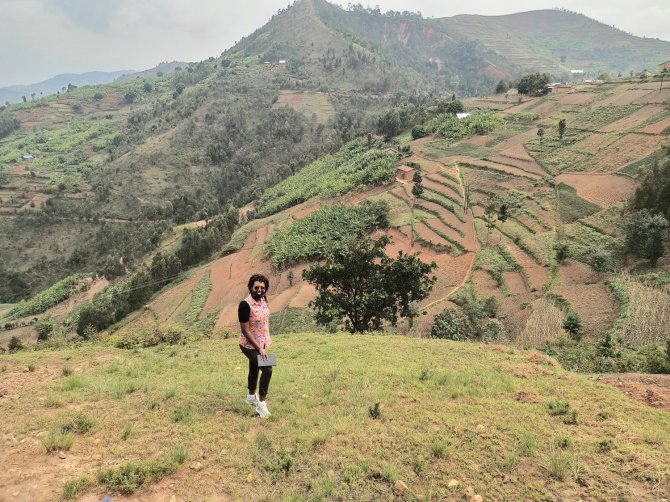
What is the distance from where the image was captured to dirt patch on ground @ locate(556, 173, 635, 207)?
40.2 m

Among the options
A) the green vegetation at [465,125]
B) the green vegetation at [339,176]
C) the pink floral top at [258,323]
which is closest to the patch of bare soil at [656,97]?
the green vegetation at [465,125]

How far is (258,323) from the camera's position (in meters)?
7.79

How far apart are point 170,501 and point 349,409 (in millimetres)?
3771

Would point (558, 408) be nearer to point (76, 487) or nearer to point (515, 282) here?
point (76, 487)

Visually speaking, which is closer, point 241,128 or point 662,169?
point 662,169

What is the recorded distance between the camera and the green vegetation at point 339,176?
2371 inches

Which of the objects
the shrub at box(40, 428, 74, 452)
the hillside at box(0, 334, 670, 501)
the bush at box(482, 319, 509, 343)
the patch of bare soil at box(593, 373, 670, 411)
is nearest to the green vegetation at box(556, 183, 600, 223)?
the bush at box(482, 319, 509, 343)

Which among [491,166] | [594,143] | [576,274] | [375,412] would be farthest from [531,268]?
[375,412]

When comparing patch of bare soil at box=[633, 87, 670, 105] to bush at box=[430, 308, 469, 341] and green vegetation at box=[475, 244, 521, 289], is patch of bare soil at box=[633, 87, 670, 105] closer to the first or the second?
green vegetation at box=[475, 244, 521, 289]

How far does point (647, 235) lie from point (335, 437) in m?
30.8

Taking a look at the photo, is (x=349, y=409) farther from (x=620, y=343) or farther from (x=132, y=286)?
(x=132, y=286)

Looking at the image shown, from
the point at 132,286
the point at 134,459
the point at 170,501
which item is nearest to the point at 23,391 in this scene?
the point at 134,459

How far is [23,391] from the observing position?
992 centimetres

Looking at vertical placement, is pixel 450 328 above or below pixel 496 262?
below
